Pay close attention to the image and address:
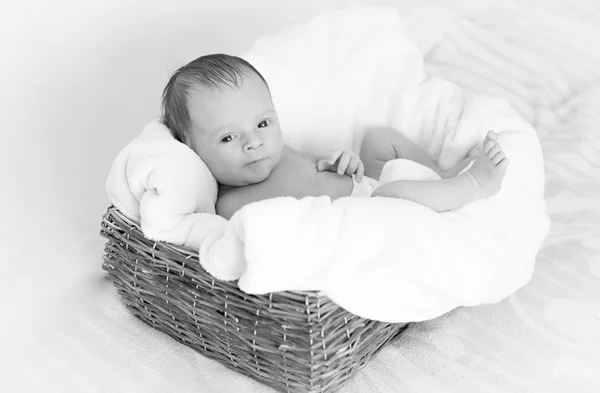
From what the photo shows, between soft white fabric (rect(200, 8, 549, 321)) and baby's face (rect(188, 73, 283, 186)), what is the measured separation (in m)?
0.25

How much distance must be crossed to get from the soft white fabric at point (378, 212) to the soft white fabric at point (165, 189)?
0.34 feet

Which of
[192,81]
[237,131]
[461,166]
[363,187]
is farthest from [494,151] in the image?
[192,81]

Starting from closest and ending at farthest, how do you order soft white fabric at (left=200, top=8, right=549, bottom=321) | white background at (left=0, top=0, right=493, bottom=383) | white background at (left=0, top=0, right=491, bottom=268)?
1. soft white fabric at (left=200, top=8, right=549, bottom=321)
2. white background at (left=0, top=0, right=493, bottom=383)
3. white background at (left=0, top=0, right=491, bottom=268)

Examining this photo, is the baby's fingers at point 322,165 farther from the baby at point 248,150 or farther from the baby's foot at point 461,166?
the baby's foot at point 461,166

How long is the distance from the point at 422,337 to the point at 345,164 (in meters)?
0.37

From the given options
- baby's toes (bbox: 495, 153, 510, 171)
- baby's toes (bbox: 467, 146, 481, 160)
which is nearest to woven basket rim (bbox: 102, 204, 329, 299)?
baby's toes (bbox: 495, 153, 510, 171)

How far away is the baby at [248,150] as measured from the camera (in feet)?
4.78

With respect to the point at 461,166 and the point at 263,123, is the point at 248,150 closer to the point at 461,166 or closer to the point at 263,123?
the point at 263,123

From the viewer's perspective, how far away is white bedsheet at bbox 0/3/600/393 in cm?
139

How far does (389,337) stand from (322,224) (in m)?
0.39

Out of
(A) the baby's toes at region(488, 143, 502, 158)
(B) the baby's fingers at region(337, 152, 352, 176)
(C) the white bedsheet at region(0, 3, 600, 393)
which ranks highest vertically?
(A) the baby's toes at region(488, 143, 502, 158)

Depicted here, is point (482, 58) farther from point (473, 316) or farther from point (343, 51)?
point (473, 316)

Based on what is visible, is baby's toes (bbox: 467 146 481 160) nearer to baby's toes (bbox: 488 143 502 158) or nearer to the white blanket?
the white blanket

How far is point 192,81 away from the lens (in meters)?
1.52
